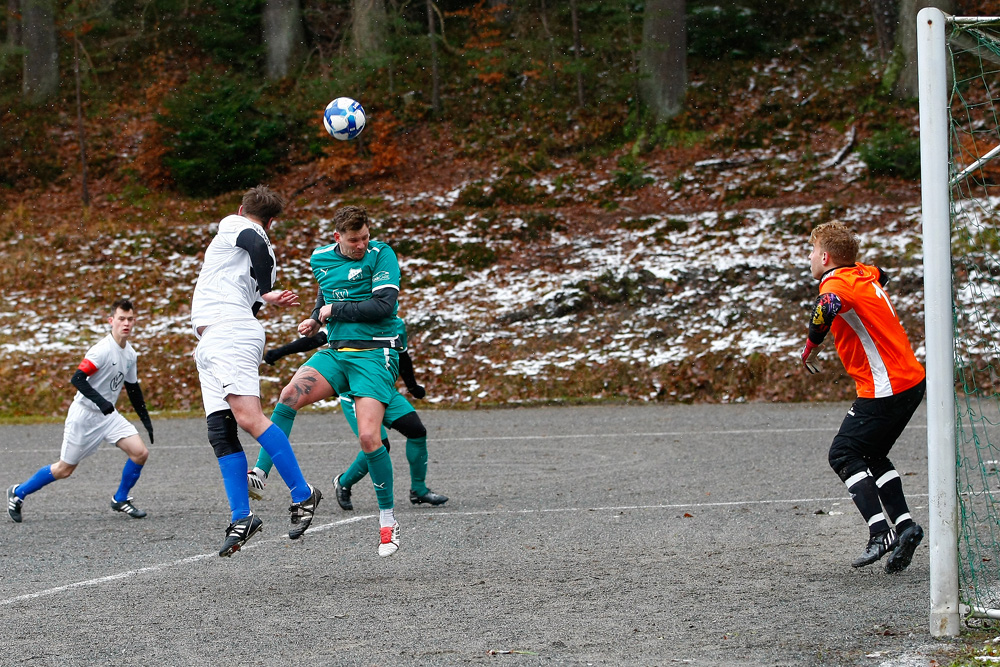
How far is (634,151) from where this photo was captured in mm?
23797

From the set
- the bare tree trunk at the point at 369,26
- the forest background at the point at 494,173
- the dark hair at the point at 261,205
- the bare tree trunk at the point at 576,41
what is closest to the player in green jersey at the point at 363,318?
the dark hair at the point at 261,205

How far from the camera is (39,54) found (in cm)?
2805

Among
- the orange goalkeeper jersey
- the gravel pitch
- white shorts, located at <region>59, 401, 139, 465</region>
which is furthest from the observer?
white shorts, located at <region>59, 401, 139, 465</region>

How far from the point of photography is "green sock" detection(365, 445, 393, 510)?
620 centimetres

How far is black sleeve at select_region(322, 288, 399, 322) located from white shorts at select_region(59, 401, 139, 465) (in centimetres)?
279

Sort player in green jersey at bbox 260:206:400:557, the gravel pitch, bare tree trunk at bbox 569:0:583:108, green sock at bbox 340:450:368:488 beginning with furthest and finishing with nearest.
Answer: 1. bare tree trunk at bbox 569:0:583:108
2. green sock at bbox 340:450:368:488
3. player in green jersey at bbox 260:206:400:557
4. the gravel pitch

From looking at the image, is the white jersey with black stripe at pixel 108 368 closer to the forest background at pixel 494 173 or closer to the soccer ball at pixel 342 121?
the soccer ball at pixel 342 121

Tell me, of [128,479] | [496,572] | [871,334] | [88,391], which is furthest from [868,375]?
[88,391]

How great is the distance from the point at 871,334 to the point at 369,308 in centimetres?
295

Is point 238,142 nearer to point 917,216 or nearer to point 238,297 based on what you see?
point 917,216

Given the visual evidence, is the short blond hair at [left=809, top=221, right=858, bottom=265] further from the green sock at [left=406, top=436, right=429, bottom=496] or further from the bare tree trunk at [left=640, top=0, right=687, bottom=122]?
the bare tree trunk at [left=640, top=0, right=687, bottom=122]

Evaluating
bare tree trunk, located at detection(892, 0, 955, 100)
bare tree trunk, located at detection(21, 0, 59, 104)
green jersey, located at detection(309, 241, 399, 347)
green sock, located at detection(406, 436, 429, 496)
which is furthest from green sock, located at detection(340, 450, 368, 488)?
bare tree trunk, located at detection(21, 0, 59, 104)

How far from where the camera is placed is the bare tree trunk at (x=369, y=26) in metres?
24.9

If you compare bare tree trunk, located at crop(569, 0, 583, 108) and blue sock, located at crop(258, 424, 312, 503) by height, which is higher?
bare tree trunk, located at crop(569, 0, 583, 108)
